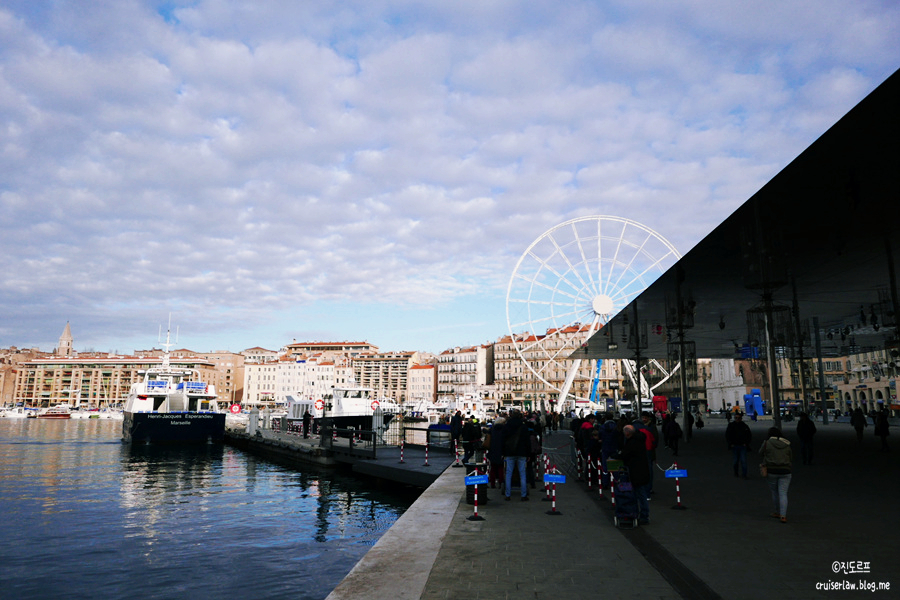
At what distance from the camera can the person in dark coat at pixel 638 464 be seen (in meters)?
9.55

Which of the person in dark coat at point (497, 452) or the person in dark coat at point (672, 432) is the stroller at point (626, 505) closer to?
the person in dark coat at point (497, 452)

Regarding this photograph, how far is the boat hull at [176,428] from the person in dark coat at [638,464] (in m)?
46.7

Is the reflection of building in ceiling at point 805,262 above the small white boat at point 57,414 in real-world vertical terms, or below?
above

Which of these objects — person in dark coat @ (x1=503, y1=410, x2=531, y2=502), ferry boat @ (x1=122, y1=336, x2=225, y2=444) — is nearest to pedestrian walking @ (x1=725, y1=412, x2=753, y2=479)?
person in dark coat @ (x1=503, y1=410, x2=531, y2=502)

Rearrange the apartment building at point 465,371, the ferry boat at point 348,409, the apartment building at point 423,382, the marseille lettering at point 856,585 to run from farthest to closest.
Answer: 1. the apartment building at point 423,382
2. the apartment building at point 465,371
3. the ferry boat at point 348,409
4. the marseille lettering at point 856,585

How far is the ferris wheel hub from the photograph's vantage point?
5353 centimetres

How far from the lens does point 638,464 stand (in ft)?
31.5

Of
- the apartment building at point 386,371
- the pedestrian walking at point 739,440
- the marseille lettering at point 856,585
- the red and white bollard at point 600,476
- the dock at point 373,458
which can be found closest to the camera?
Result: the marseille lettering at point 856,585

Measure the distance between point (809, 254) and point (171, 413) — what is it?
4770cm

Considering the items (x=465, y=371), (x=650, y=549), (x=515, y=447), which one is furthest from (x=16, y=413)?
(x=650, y=549)

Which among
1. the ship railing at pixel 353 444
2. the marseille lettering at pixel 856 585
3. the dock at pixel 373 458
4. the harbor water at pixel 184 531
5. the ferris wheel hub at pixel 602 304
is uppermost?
the ferris wheel hub at pixel 602 304

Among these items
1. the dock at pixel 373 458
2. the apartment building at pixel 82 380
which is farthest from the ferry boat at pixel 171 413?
the apartment building at pixel 82 380

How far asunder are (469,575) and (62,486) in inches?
970

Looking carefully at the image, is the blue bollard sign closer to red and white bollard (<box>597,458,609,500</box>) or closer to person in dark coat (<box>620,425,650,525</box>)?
person in dark coat (<box>620,425,650,525</box>)
